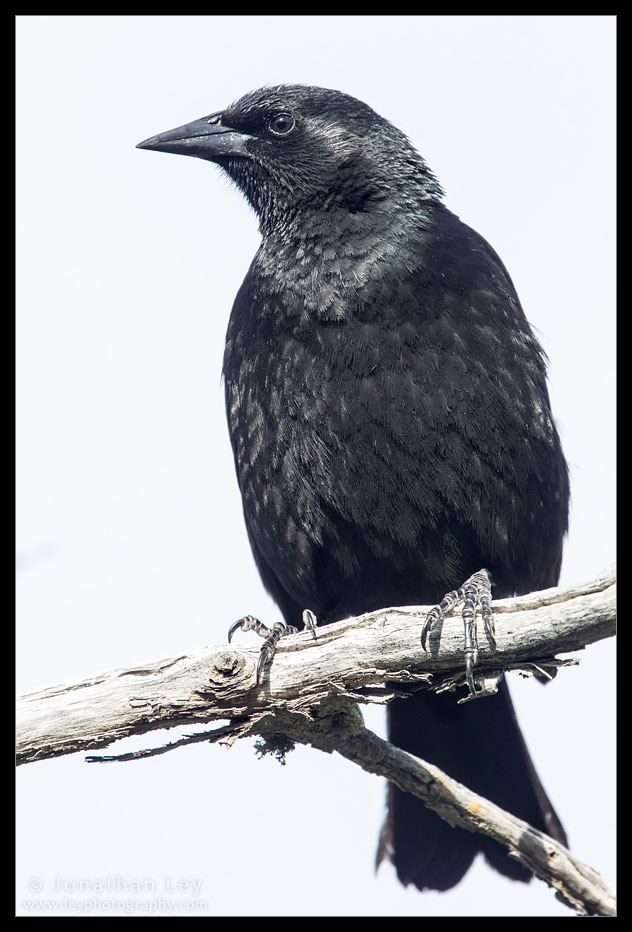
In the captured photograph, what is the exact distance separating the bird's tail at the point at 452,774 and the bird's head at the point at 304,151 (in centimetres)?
298

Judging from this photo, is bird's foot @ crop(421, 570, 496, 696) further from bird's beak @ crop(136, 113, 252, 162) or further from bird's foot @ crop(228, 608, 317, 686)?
bird's beak @ crop(136, 113, 252, 162)

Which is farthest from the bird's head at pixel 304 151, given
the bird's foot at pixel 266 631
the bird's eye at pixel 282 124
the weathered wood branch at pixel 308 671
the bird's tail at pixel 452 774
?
the bird's tail at pixel 452 774

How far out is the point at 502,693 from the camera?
5.49 meters

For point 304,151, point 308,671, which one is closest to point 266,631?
point 308,671

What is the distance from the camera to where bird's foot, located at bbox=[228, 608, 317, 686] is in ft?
12.9

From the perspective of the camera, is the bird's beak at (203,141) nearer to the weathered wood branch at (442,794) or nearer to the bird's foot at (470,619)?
the bird's foot at (470,619)

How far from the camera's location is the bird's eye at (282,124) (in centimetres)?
596

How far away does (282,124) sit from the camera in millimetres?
5992

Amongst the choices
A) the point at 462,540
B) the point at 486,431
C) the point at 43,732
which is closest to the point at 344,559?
the point at 462,540

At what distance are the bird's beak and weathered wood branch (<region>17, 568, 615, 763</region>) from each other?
3.46 metres

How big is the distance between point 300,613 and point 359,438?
1.30 metres

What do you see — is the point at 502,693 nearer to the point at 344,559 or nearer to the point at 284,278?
the point at 344,559

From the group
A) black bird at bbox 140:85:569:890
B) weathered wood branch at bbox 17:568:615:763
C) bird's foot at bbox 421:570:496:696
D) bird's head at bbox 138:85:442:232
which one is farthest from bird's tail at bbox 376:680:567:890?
bird's head at bbox 138:85:442:232

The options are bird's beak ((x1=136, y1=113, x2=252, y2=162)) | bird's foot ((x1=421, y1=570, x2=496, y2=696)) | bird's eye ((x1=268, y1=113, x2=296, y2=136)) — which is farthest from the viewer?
bird's beak ((x1=136, y1=113, x2=252, y2=162))
